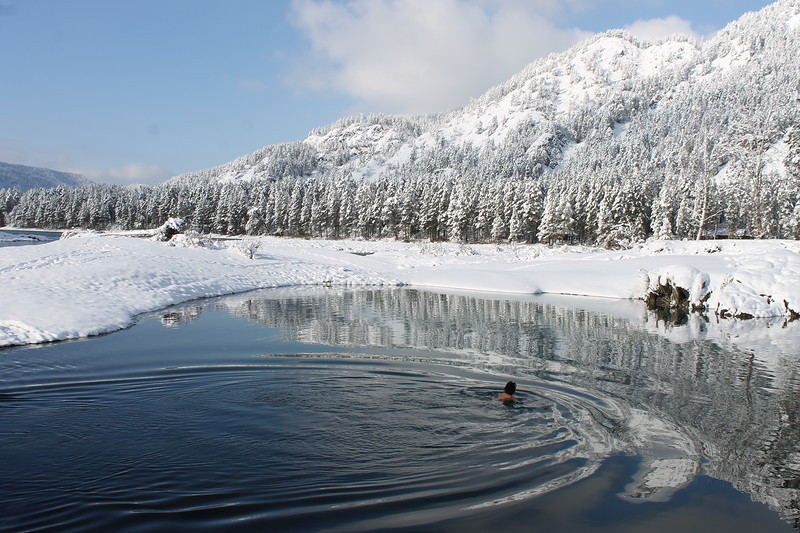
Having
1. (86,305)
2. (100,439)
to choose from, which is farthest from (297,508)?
(86,305)

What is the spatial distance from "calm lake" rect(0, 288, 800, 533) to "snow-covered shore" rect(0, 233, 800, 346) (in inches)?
130

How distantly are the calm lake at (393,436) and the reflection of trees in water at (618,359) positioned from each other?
69 millimetres

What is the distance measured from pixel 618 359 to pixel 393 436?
8391 millimetres

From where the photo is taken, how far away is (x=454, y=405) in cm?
932

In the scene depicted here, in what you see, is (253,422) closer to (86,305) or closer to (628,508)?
(628,508)

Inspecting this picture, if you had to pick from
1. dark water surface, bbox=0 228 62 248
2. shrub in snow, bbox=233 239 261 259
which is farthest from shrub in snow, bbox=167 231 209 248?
dark water surface, bbox=0 228 62 248

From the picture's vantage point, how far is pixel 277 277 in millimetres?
34438

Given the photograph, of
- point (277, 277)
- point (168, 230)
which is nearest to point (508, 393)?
point (277, 277)

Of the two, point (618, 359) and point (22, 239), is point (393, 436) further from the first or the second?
point (22, 239)

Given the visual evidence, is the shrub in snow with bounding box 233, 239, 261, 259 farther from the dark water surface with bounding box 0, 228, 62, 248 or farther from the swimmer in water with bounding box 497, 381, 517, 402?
the dark water surface with bounding box 0, 228, 62, 248

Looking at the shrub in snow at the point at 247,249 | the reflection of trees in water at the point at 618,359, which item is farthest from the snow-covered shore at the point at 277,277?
the reflection of trees in water at the point at 618,359

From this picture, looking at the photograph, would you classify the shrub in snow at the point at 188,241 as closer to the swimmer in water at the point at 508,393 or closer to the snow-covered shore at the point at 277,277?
the snow-covered shore at the point at 277,277

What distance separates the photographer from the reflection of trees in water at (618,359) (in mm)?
7457

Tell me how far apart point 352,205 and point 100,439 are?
295 ft
